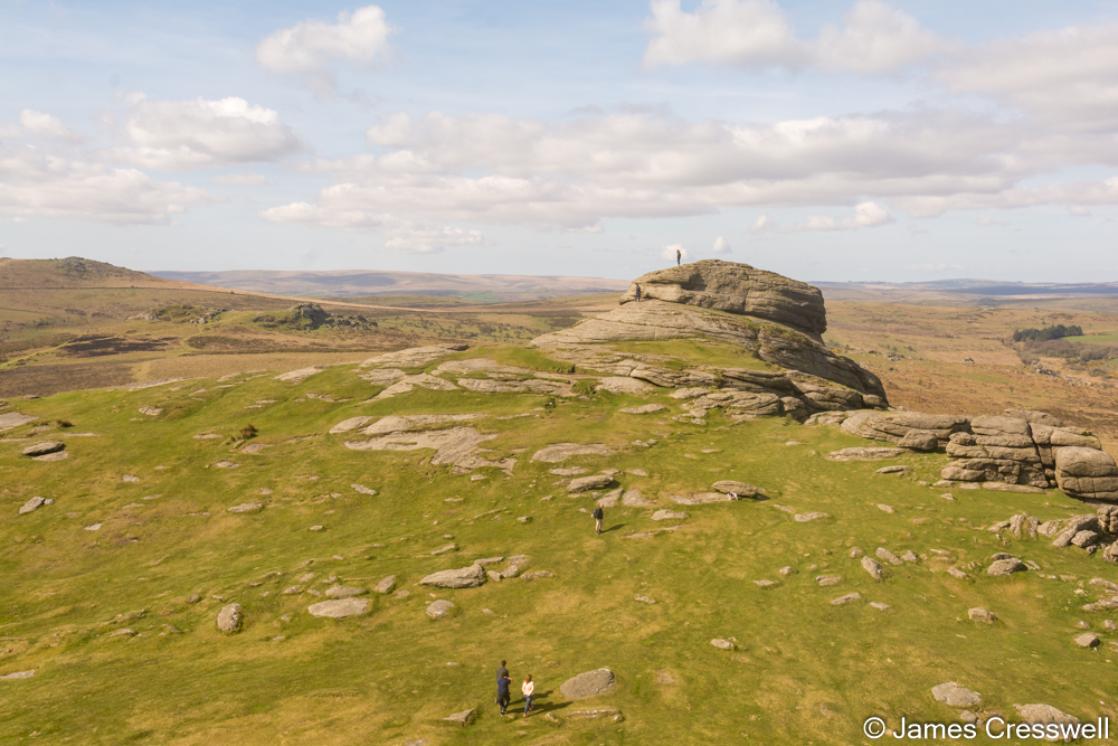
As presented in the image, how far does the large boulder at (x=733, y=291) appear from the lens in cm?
8438

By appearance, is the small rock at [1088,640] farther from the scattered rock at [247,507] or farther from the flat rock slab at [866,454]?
the scattered rock at [247,507]

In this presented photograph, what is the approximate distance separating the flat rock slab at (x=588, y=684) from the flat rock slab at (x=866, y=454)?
98.9ft

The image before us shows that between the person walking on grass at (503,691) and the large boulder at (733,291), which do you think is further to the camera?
the large boulder at (733,291)

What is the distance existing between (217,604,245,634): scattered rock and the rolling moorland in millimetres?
148

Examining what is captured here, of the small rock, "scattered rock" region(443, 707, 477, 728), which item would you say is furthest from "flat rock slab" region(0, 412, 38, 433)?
the small rock

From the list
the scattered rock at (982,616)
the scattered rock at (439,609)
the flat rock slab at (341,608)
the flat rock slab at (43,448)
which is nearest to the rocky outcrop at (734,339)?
the scattered rock at (982,616)

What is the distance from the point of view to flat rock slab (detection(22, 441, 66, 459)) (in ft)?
181

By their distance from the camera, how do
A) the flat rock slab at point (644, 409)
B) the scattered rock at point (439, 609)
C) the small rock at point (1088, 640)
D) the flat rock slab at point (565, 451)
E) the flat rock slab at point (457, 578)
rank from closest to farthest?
the small rock at point (1088, 640)
the scattered rock at point (439, 609)
the flat rock slab at point (457, 578)
the flat rock slab at point (565, 451)
the flat rock slab at point (644, 409)

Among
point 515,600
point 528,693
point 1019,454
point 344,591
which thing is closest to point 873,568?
point 1019,454

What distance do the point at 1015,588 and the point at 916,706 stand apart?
42.6 ft

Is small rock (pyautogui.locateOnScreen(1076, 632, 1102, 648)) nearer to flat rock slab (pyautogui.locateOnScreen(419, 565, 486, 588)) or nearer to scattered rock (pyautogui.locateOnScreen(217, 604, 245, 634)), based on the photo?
A: flat rock slab (pyautogui.locateOnScreen(419, 565, 486, 588))

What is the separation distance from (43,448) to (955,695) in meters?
73.4

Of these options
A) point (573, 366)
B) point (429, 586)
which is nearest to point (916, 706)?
point (429, 586)

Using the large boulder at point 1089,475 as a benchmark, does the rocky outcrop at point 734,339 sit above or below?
above
